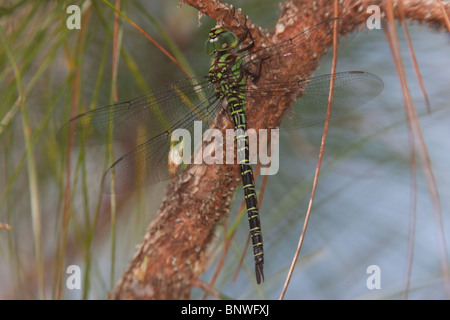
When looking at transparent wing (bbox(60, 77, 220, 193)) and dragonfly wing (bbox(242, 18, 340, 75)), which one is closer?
dragonfly wing (bbox(242, 18, 340, 75))

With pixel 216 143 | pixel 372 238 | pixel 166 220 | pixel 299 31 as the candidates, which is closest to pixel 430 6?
pixel 299 31

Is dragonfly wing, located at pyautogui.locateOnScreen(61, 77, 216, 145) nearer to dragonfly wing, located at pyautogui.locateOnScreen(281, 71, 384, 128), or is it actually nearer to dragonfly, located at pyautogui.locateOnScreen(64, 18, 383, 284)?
dragonfly, located at pyautogui.locateOnScreen(64, 18, 383, 284)

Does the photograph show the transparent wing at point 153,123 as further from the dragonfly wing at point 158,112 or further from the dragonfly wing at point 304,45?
the dragonfly wing at point 304,45

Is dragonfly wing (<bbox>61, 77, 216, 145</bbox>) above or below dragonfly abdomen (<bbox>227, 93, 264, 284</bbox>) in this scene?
above

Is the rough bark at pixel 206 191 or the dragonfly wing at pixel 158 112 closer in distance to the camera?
the rough bark at pixel 206 191

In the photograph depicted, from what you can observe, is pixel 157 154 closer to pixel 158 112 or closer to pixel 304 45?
pixel 158 112

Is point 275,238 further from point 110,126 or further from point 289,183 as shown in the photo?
point 110,126

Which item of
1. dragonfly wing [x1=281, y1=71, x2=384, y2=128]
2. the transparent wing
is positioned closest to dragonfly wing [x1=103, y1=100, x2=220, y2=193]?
the transparent wing

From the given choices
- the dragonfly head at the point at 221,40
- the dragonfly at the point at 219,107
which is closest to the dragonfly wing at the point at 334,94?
the dragonfly at the point at 219,107
